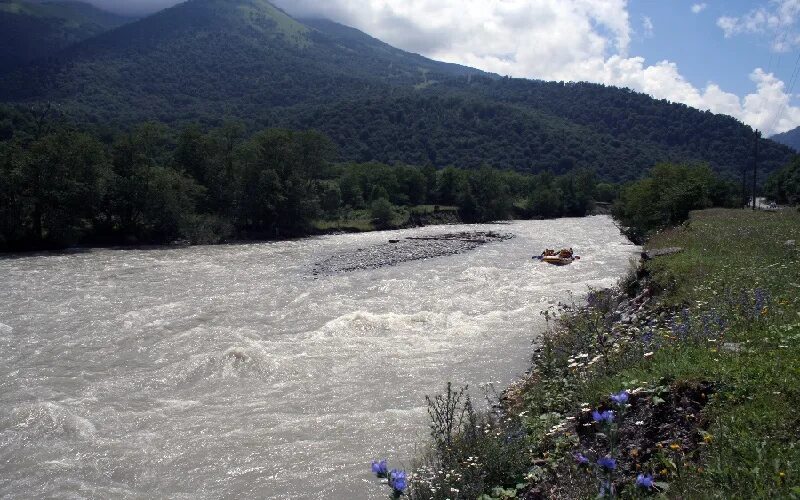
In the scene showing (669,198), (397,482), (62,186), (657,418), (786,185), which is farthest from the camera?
(786,185)

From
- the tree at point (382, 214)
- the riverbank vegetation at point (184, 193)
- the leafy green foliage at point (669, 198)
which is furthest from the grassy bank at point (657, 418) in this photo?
the tree at point (382, 214)

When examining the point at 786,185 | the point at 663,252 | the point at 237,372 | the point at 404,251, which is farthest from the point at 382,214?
the point at 786,185

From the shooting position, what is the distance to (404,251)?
45.9 meters

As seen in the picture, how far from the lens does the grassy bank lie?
4.54m

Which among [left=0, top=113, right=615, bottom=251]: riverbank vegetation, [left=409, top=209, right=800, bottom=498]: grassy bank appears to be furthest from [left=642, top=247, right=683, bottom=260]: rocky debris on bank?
[left=0, top=113, right=615, bottom=251]: riverbank vegetation

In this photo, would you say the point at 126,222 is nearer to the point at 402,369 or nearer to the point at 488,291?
the point at 488,291

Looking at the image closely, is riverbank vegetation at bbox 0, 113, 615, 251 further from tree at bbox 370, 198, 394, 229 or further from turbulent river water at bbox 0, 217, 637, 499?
turbulent river water at bbox 0, 217, 637, 499

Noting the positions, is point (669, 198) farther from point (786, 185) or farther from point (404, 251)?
point (786, 185)

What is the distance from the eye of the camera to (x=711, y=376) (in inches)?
245

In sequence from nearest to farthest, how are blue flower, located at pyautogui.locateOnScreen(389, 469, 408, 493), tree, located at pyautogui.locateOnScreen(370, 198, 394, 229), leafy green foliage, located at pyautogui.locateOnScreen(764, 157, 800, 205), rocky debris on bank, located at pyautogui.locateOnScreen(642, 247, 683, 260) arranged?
blue flower, located at pyautogui.locateOnScreen(389, 469, 408, 493) → rocky debris on bank, located at pyautogui.locateOnScreen(642, 247, 683, 260) → tree, located at pyautogui.locateOnScreen(370, 198, 394, 229) → leafy green foliage, located at pyautogui.locateOnScreen(764, 157, 800, 205)

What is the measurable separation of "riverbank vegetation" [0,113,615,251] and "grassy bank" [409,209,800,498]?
4569 cm

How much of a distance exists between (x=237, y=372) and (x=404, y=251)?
32.4 m

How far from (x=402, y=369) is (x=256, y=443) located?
481 cm

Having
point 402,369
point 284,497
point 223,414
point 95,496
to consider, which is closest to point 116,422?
point 223,414
